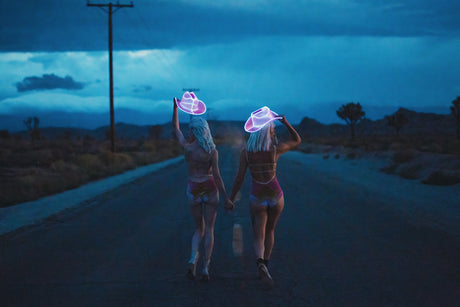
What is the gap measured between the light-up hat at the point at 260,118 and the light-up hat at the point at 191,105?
768 mm

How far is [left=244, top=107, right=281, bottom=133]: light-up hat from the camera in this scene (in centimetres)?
620

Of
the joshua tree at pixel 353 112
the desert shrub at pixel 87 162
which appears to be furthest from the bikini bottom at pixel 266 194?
the joshua tree at pixel 353 112

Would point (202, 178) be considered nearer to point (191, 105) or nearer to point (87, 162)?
point (191, 105)

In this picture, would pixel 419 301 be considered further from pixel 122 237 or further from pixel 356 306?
pixel 122 237

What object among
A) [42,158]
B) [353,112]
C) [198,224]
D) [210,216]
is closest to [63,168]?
[42,158]

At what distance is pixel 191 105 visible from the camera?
6.82 metres

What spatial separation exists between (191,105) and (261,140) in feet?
3.97

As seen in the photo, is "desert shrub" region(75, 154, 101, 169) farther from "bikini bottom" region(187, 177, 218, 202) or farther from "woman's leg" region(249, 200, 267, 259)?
"woman's leg" region(249, 200, 267, 259)

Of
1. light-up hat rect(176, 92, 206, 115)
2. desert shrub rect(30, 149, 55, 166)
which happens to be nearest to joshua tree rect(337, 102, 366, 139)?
desert shrub rect(30, 149, 55, 166)

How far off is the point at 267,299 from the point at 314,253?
8.23ft

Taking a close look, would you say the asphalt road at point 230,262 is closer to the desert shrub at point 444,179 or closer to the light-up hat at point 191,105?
the light-up hat at point 191,105

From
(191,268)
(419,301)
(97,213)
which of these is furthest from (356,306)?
(97,213)

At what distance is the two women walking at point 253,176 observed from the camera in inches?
244

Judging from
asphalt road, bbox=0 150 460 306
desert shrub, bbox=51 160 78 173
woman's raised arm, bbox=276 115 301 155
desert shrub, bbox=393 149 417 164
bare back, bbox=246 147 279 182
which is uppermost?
woman's raised arm, bbox=276 115 301 155
